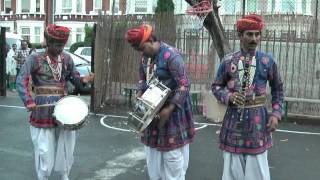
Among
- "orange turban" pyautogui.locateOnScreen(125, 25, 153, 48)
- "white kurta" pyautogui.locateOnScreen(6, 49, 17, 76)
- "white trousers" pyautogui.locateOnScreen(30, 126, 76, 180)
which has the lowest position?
"white trousers" pyautogui.locateOnScreen(30, 126, 76, 180)

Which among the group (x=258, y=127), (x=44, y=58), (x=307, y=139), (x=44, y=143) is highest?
(x=44, y=58)

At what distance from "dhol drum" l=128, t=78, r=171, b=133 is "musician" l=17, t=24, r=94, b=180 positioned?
130cm

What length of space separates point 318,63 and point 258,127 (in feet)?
25.3

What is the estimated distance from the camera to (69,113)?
587 cm

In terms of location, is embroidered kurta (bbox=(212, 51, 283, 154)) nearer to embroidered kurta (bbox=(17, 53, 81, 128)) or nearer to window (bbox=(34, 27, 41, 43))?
embroidered kurta (bbox=(17, 53, 81, 128))

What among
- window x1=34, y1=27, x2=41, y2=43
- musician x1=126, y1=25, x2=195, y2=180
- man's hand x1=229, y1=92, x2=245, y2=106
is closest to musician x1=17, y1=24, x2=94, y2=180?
musician x1=126, y1=25, x2=195, y2=180

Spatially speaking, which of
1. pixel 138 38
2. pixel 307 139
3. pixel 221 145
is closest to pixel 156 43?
pixel 138 38

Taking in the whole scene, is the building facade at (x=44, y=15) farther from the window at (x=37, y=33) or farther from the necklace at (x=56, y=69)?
the necklace at (x=56, y=69)

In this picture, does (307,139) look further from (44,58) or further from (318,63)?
(44,58)

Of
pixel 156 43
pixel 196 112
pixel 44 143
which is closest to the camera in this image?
pixel 156 43

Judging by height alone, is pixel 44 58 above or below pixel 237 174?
above

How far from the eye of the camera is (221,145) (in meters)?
5.00

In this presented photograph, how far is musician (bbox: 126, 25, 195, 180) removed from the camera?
5.05m

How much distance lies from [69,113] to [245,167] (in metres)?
2.04
